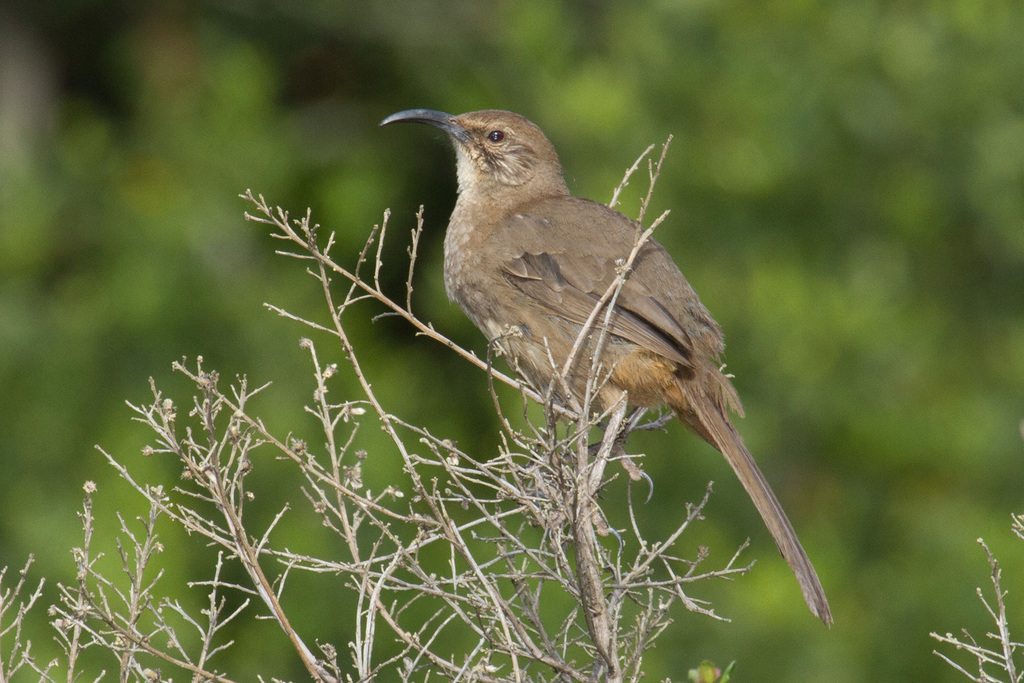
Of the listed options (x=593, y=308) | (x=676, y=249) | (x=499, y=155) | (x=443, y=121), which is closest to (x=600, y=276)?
(x=593, y=308)

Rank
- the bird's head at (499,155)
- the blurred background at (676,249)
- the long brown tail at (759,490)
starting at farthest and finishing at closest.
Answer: the blurred background at (676,249) < the bird's head at (499,155) < the long brown tail at (759,490)

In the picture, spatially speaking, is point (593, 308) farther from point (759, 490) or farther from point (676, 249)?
point (676, 249)

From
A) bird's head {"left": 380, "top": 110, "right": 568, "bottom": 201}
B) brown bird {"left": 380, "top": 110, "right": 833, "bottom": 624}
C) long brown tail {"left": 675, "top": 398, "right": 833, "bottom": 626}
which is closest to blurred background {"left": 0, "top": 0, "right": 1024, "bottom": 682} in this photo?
bird's head {"left": 380, "top": 110, "right": 568, "bottom": 201}

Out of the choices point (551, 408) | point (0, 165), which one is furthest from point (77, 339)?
point (551, 408)

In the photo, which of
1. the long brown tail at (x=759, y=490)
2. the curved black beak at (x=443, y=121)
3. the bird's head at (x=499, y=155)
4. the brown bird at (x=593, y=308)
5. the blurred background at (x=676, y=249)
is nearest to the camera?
the long brown tail at (x=759, y=490)

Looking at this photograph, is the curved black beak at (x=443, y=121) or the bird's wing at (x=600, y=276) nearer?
the bird's wing at (x=600, y=276)

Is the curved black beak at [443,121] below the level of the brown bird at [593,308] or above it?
above

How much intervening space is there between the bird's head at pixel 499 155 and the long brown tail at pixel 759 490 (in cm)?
131

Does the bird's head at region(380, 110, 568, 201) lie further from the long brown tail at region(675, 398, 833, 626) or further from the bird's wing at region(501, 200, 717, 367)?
the long brown tail at region(675, 398, 833, 626)

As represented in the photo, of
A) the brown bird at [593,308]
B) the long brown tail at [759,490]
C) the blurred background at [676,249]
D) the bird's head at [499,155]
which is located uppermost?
the bird's head at [499,155]

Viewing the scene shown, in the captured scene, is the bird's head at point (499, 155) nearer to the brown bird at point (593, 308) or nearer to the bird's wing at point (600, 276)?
the brown bird at point (593, 308)

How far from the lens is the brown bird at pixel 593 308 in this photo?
412 centimetres

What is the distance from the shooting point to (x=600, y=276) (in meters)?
4.29

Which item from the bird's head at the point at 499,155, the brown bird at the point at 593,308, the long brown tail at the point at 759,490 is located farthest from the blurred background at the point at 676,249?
the long brown tail at the point at 759,490
